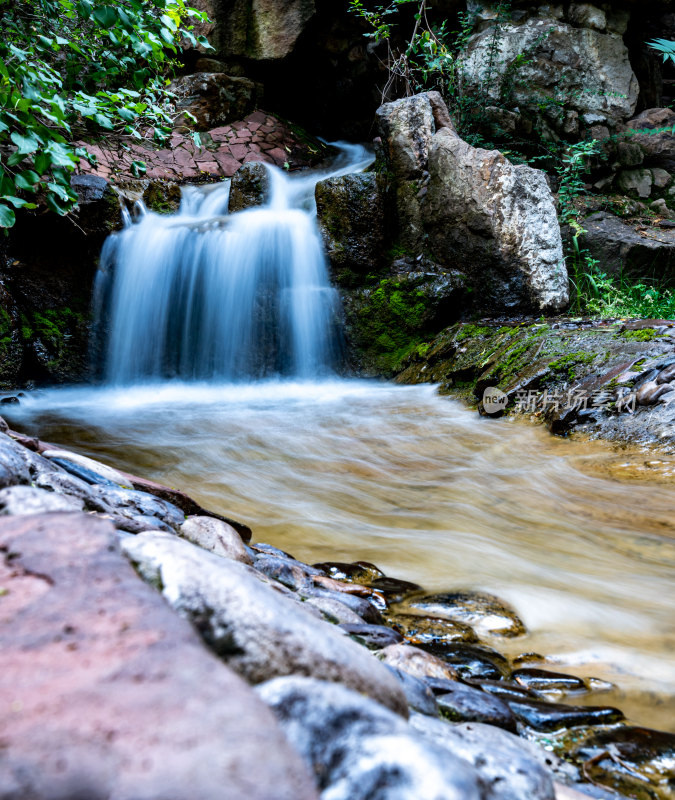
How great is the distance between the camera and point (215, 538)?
201cm

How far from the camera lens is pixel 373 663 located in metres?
1.12

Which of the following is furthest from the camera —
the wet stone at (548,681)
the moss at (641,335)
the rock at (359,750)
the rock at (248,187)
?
the rock at (248,187)

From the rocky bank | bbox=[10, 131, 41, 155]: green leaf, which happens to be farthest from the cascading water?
the rocky bank

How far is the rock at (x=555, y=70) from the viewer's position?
10.0 metres

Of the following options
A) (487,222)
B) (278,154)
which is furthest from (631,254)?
(278,154)

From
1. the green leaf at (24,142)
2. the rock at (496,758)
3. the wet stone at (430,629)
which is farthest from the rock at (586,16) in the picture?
the rock at (496,758)

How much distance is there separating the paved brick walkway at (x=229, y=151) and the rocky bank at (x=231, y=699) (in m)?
10.2

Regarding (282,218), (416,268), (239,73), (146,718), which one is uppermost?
(239,73)

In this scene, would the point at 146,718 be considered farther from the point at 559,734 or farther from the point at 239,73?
the point at 239,73

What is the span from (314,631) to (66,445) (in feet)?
14.8

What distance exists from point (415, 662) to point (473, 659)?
0.30 metres

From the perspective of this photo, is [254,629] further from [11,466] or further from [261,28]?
[261,28]

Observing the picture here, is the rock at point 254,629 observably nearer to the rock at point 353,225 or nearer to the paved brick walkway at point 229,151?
the rock at point 353,225

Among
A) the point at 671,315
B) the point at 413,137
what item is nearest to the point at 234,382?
the point at 413,137
